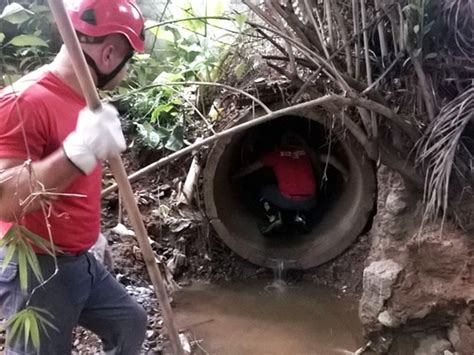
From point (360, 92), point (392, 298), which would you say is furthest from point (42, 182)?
point (392, 298)

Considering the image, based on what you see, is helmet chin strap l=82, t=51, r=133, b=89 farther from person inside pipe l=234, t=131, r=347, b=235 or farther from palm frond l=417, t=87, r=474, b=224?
person inside pipe l=234, t=131, r=347, b=235

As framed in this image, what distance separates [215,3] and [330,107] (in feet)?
5.24

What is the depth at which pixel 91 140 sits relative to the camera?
1.82 meters

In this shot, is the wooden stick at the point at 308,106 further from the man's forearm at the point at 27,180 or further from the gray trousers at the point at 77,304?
the man's forearm at the point at 27,180

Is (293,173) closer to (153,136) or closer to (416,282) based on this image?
(153,136)

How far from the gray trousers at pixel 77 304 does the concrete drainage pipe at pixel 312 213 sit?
1658 mm

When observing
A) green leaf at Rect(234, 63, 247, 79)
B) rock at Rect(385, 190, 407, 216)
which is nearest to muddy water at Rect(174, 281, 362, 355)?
rock at Rect(385, 190, 407, 216)

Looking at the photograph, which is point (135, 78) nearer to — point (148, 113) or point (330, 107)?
point (148, 113)

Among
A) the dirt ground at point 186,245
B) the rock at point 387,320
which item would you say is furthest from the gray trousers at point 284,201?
the rock at point 387,320

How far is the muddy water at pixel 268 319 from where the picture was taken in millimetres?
3484

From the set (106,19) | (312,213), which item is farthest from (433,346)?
(106,19)

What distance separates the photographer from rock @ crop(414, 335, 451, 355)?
9.95ft

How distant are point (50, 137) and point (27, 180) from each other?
0.25 metres

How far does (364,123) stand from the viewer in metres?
3.08
